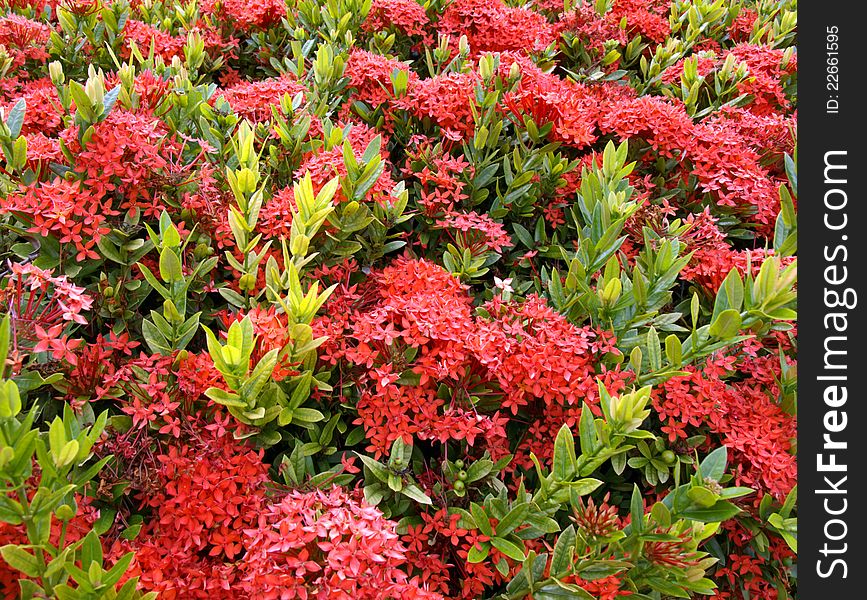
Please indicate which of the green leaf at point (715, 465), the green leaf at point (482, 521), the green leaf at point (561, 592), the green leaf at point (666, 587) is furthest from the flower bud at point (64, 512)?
the green leaf at point (715, 465)

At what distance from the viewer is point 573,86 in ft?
8.82

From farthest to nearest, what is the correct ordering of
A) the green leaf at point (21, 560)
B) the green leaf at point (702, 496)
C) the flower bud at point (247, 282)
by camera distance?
the flower bud at point (247, 282) → the green leaf at point (702, 496) → the green leaf at point (21, 560)

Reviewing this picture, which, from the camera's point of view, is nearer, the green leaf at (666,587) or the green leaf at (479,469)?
the green leaf at (666,587)

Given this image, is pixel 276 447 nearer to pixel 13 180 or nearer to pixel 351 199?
pixel 351 199

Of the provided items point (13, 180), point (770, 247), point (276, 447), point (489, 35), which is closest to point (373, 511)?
point (276, 447)

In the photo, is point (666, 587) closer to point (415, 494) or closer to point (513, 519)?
point (513, 519)

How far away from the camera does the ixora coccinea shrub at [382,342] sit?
1.44 meters

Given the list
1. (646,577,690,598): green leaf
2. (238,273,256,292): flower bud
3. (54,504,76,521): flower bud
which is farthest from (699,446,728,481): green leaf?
(54,504,76,521): flower bud

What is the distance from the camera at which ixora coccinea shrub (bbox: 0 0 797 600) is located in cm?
144

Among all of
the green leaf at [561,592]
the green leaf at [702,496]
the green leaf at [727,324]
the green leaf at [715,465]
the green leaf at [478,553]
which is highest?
the green leaf at [727,324]

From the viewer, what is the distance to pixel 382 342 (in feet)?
5.61

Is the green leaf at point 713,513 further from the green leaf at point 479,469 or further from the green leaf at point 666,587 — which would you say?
the green leaf at point 479,469

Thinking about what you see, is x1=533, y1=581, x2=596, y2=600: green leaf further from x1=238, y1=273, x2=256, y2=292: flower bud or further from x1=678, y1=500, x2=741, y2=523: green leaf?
x1=238, y1=273, x2=256, y2=292: flower bud

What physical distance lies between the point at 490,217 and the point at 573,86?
867 mm
